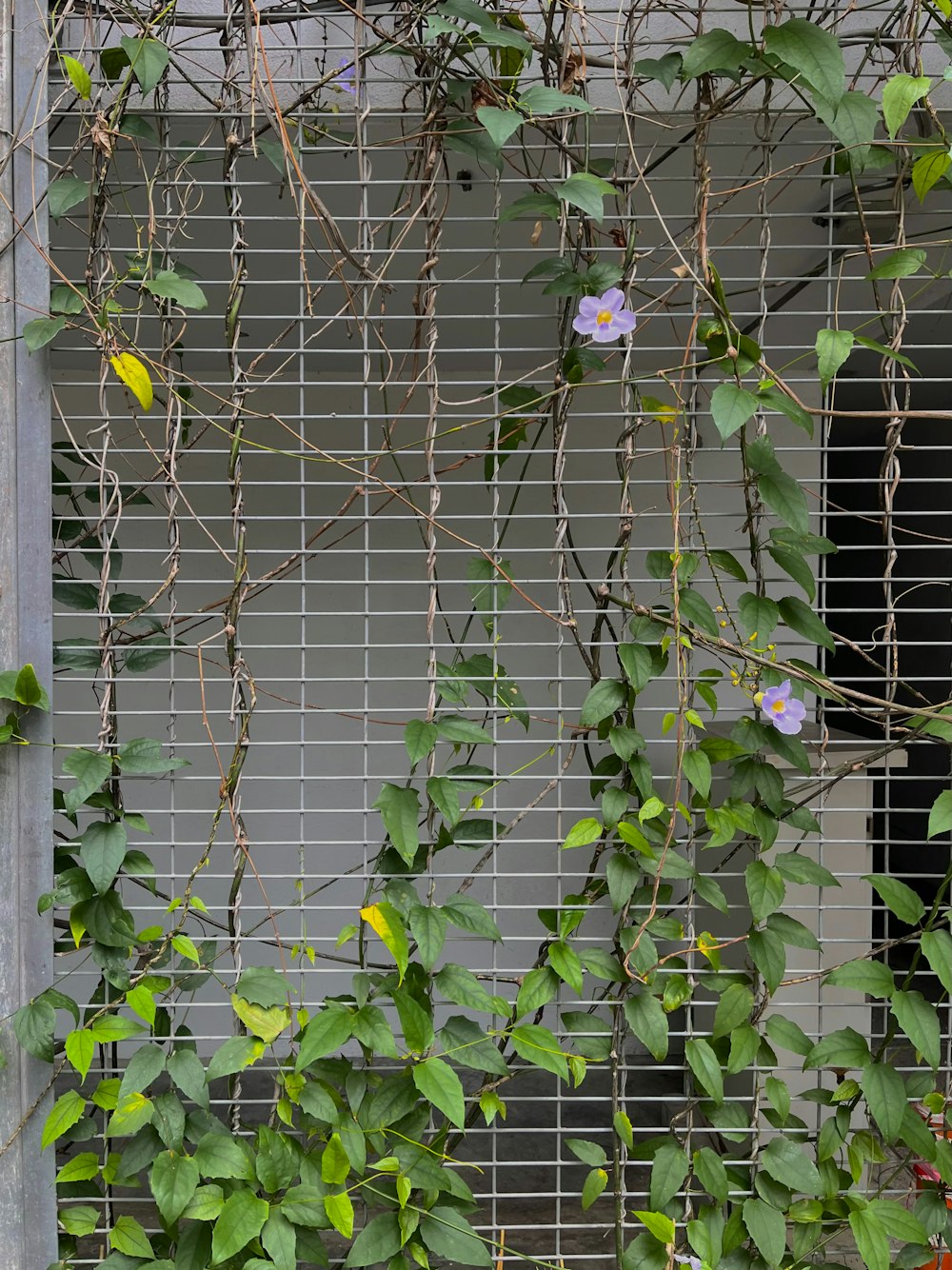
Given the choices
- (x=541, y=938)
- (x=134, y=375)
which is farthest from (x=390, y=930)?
(x=134, y=375)

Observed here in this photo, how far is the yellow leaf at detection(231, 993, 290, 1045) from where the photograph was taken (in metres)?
1.28

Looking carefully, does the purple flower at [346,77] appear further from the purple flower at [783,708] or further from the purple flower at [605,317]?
the purple flower at [783,708]

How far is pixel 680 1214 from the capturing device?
4.59 ft

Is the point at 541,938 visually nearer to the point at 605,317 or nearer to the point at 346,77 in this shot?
the point at 605,317

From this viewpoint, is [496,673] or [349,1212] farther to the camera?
[496,673]

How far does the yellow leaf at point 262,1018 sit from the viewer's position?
1.28m

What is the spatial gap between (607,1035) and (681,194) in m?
1.70

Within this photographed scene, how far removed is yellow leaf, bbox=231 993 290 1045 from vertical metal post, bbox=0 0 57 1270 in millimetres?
312

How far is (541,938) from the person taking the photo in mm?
1297

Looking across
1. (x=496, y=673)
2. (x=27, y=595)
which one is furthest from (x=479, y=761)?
(x=27, y=595)

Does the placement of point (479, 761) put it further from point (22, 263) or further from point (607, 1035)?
point (22, 263)

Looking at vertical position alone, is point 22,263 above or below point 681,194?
below

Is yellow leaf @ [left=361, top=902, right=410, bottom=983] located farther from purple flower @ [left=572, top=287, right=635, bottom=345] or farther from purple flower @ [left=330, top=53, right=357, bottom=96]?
purple flower @ [left=330, top=53, right=357, bottom=96]

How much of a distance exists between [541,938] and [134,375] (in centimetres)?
93
